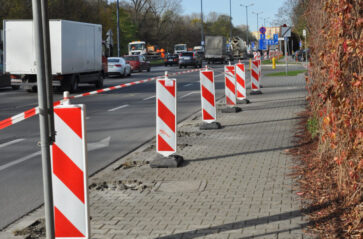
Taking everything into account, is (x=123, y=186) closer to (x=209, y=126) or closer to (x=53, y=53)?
(x=209, y=126)

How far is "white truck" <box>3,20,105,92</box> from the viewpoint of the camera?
24547mm

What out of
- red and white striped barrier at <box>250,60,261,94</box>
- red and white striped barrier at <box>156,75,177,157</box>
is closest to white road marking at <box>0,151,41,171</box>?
red and white striped barrier at <box>156,75,177,157</box>

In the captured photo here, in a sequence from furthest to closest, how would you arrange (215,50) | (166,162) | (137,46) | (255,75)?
1. (137,46)
2. (215,50)
3. (255,75)
4. (166,162)

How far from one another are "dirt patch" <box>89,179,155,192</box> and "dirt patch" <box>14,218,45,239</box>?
1.53m

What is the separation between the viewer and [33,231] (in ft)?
18.9

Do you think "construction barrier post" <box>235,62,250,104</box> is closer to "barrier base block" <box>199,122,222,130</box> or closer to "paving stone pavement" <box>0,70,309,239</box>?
"barrier base block" <box>199,122,222,130</box>

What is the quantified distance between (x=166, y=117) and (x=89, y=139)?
369cm

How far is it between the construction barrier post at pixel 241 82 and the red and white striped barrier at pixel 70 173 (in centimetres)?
1294

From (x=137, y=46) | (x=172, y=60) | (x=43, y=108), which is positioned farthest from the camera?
(x=137, y=46)

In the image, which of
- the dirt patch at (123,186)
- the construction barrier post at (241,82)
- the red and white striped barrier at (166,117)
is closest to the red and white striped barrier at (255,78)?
the construction barrier post at (241,82)

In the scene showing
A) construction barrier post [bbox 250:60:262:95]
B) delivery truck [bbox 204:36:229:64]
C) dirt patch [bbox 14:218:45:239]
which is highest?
delivery truck [bbox 204:36:229:64]

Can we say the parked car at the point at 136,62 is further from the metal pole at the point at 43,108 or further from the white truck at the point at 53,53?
the metal pole at the point at 43,108

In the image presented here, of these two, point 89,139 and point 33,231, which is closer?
point 33,231

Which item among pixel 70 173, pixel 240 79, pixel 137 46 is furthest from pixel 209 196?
pixel 137 46
